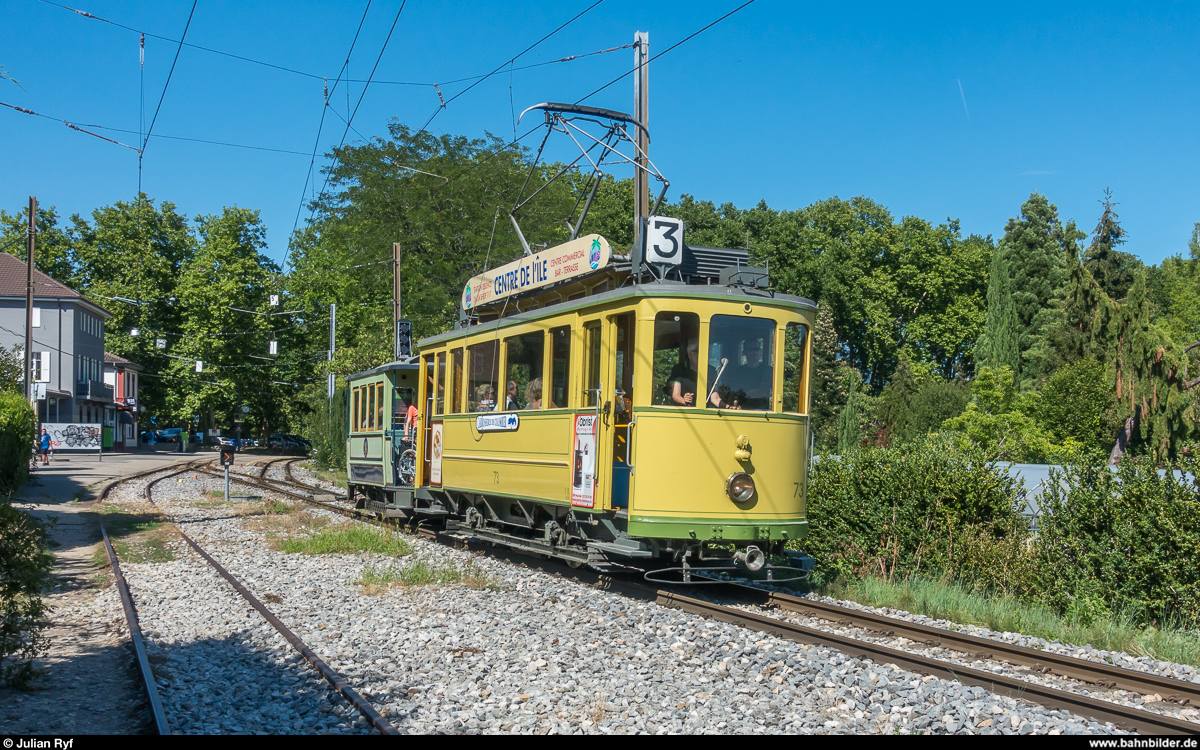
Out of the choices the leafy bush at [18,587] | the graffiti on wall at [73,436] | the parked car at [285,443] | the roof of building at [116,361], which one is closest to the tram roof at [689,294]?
the leafy bush at [18,587]

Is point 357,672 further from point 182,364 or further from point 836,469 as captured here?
point 182,364

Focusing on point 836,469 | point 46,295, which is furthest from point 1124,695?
point 46,295

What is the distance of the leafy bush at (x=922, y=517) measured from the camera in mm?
10727

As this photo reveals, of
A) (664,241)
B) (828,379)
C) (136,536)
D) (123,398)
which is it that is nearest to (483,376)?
(664,241)

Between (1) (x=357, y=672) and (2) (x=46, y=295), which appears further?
(2) (x=46, y=295)

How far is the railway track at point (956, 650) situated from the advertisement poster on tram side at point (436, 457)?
13.5ft

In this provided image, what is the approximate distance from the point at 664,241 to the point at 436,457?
599 cm

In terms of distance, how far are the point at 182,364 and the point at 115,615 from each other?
52.9 meters

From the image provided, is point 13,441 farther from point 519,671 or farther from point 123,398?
point 123,398

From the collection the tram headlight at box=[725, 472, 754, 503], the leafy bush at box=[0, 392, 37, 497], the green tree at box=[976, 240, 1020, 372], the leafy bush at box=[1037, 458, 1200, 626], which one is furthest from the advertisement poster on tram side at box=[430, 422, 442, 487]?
the green tree at box=[976, 240, 1020, 372]

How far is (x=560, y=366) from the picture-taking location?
415 inches

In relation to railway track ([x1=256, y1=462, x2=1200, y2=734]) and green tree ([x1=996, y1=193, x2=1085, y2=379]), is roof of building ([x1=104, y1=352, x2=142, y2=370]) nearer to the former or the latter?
green tree ([x1=996, y1=193, x2=1085, y2=379])

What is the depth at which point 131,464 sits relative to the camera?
3856cm

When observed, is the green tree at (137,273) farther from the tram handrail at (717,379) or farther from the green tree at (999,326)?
the tram handrail at (717,379)
